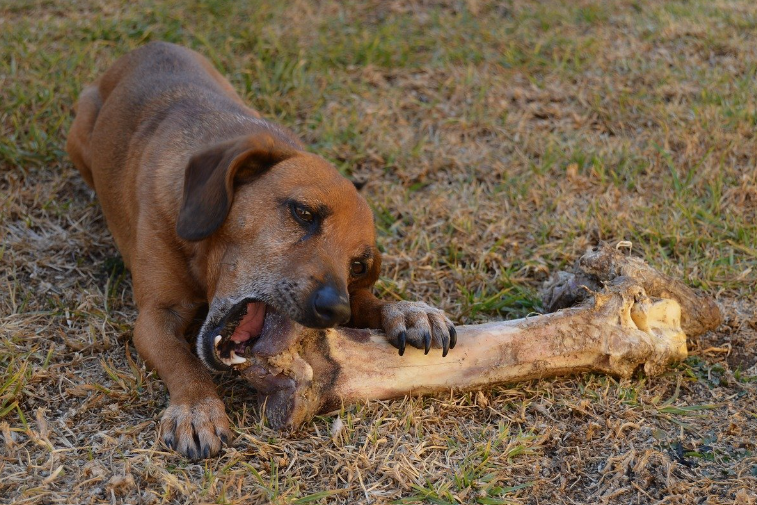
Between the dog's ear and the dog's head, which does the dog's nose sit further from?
the dog's ear

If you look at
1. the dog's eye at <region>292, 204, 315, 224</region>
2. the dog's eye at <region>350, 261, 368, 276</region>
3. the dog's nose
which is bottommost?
the dog's eye at <region>350, 261, 368, 276</region>

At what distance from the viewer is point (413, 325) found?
11.0 feet

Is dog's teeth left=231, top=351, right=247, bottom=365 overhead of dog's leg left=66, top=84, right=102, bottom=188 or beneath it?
overhead

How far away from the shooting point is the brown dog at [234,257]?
3.14 meters

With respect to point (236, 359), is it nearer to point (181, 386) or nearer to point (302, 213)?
point (181, 386)

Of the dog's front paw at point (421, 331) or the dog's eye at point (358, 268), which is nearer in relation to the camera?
the dog's front paw at point (421, 331)

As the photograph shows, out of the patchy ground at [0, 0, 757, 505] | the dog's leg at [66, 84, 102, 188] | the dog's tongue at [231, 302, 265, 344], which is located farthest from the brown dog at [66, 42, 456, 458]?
the dog's leg at [66, 84, 102, 188]

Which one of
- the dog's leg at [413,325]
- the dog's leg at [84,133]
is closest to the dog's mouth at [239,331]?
the dog's leg at [413,325]

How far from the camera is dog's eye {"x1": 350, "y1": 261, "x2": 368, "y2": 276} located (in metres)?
3.57

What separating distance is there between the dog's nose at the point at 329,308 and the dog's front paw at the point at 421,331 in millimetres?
336

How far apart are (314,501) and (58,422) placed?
1114 millimetres

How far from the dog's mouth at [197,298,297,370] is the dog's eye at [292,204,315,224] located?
1.24 ft

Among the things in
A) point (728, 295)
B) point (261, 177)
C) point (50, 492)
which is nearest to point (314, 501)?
point (50, 492)

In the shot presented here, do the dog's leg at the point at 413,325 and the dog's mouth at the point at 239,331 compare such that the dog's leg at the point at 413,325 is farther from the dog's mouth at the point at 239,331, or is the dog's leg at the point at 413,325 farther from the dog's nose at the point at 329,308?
the dog's mouth at the point at 239,331
